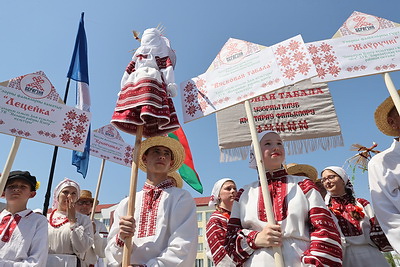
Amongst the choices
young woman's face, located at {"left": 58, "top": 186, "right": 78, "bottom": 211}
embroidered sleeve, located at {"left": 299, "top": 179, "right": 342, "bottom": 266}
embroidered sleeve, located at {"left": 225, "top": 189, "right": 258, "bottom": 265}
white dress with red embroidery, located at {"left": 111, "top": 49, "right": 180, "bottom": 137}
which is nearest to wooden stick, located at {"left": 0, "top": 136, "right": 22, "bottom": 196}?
white dress with red embroidery, located at {"left": 111, "top": 49, "right": 180, "bottom": 137}

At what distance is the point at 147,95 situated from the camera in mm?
3559

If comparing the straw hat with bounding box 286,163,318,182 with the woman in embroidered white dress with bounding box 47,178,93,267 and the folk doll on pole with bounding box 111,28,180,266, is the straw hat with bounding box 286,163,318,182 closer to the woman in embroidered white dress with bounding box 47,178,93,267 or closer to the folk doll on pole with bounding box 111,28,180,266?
the folk doll on pole with bounding box 111,28,180,266

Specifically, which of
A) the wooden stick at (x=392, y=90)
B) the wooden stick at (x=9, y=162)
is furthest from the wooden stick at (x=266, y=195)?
the wooden stick at (x=9, y=162)

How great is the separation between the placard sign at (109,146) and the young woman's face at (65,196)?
6.10ft

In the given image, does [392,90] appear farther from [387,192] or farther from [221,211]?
[221,211]

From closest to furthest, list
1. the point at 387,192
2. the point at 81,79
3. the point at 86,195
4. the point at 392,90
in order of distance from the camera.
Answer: the point at 387,192, the point at 392,90, the point at 86,195, the point at 81,79

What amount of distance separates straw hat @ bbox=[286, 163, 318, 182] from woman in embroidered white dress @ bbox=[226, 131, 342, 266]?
2.01 meters

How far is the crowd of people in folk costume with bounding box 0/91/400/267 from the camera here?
268 centimetres

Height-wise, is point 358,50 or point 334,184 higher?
point 358,50

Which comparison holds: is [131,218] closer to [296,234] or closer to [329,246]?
[296,234]

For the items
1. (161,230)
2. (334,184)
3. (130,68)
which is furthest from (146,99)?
(334,184)

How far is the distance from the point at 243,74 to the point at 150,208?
177cm

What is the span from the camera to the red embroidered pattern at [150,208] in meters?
3.12

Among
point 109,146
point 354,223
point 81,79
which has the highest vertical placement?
point 81,79
